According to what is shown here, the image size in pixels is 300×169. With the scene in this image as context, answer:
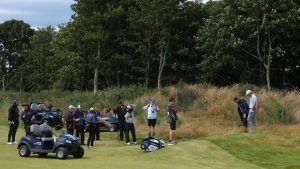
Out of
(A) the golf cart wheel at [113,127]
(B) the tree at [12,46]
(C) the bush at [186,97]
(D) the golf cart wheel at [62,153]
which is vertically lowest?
(D) the golf cart wheel at [62,153]

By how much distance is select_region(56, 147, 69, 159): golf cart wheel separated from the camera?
18641 mm

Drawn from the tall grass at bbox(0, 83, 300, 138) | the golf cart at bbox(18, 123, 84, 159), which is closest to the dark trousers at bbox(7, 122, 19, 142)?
the golf cart at bbox(18, 123, 84, 159)

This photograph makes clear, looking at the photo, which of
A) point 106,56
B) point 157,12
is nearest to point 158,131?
point 157,12

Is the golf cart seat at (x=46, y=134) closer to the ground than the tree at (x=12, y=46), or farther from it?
closer to the ground

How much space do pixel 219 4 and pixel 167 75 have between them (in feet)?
39.4

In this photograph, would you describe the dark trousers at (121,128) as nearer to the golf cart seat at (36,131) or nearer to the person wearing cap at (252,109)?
the person wearing cap at (252,109)

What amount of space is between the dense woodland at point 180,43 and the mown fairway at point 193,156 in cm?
1809

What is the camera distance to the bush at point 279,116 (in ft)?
98.7

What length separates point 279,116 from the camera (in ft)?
99.6

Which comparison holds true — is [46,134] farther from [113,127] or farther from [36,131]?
[113,127]

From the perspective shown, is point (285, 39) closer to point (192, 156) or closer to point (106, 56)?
point (106, 56)

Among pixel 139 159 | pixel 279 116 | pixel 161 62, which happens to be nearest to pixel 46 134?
pixel 139 159

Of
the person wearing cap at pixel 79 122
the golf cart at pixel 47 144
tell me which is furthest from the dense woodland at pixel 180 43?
the golf cart at pixel 47 144

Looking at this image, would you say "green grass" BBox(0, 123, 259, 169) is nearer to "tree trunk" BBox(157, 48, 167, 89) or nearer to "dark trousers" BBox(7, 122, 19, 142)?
"dark trousers" BBox(7, 122, 19, 142)
